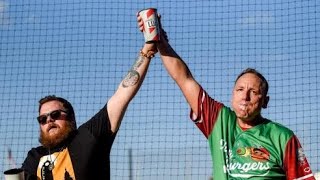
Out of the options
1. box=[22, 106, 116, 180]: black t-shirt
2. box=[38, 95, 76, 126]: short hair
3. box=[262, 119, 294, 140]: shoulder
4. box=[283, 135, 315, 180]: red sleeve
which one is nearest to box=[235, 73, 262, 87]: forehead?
box=[262, 119, 294, 140]: shoulder

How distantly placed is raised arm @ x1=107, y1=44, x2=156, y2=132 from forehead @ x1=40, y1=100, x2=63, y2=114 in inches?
14.0

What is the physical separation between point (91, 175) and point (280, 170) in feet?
3.81

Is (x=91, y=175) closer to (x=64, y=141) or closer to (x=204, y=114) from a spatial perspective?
(x=64, y=141)

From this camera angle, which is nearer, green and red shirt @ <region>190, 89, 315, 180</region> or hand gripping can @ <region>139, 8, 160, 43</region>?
green and red shirt @ <region>190, 89, 315, 180</region>

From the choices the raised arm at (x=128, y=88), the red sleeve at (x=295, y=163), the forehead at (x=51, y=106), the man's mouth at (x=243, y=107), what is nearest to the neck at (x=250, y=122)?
the man's mouth at (x=243, y=107)

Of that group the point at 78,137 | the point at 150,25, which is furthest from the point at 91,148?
the point at 150,25

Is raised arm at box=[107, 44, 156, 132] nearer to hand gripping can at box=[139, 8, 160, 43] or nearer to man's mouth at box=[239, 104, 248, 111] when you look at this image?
hand gripping can at box=[139, 8, 160, 43]

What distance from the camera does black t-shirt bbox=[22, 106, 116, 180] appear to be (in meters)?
4.04

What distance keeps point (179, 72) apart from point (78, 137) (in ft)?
2.55

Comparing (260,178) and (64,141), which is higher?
(64,141)

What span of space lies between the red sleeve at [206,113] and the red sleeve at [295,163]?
1.70 ft

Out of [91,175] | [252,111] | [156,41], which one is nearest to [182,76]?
[156,41]

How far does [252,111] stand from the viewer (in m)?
3.89

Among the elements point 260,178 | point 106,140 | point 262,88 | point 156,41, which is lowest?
point 260,178
